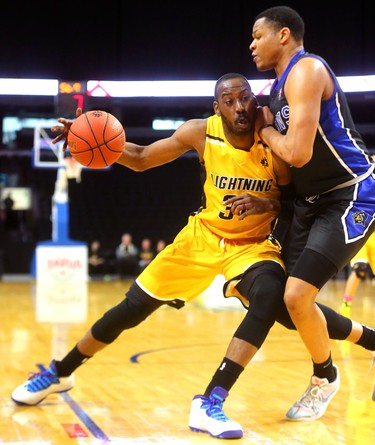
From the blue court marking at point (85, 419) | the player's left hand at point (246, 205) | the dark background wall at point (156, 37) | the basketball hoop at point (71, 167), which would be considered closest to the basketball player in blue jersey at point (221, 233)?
the player's left hand at point (246, 205)

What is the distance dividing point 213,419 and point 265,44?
1753 mm

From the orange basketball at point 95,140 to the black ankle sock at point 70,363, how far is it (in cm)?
102

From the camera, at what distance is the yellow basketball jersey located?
3.71 meters

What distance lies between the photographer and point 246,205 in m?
3.51

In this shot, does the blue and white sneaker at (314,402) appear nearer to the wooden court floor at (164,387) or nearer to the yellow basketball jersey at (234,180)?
the wooden court floor at (164,387)

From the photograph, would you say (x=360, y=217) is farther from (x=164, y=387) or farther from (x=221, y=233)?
(x=164, y=387)

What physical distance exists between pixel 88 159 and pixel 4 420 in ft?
4.35

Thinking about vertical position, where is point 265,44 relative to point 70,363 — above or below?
above

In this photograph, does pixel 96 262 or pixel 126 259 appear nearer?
pixel 126 259

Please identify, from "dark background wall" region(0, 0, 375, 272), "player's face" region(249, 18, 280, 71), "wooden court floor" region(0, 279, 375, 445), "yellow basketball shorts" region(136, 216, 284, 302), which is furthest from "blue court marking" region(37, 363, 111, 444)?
"dark background wall" region(0, 0, 375, 272)

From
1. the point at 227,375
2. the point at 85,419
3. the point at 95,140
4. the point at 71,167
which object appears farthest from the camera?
the point at 71,167

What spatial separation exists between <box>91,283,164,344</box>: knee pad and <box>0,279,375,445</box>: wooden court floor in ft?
1.29

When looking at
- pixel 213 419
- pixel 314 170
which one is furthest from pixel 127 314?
pixel 314 170

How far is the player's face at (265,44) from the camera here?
11.6 feet
